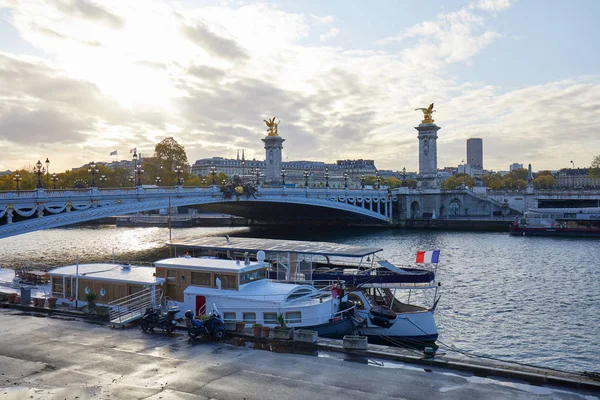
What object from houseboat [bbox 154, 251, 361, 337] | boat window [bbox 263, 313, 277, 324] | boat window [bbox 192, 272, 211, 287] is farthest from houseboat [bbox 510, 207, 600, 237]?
boat window [bbox 192, 272, 211, 287]

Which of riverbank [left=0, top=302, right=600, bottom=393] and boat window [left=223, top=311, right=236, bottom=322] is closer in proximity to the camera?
riverbank [left=0, top=302, right=600, bottom=393]

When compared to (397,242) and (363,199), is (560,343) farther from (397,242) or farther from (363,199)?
(363,199)

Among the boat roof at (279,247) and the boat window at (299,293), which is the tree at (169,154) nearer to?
the boat roof at (279,247)

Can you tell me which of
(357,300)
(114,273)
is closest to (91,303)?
(114,273)

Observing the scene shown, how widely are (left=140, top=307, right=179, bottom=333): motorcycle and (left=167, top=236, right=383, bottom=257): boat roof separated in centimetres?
915

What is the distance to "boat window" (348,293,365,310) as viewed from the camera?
25.8 meters

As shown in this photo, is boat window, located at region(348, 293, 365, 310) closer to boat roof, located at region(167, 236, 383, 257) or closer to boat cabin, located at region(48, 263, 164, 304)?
boat roof, located at region(167, 236, 383, 257)

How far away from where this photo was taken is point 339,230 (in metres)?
88.4

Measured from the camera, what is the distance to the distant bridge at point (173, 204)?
40.8 metres

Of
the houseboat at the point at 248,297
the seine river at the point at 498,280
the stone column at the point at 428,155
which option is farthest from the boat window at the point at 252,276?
the stone column at the point at 428,155

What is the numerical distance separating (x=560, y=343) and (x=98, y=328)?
64.9ft

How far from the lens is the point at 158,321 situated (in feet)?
65.2

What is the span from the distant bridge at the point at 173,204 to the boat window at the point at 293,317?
24.7 meters

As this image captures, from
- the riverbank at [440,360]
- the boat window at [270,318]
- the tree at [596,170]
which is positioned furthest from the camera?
the tree at [596,170]
